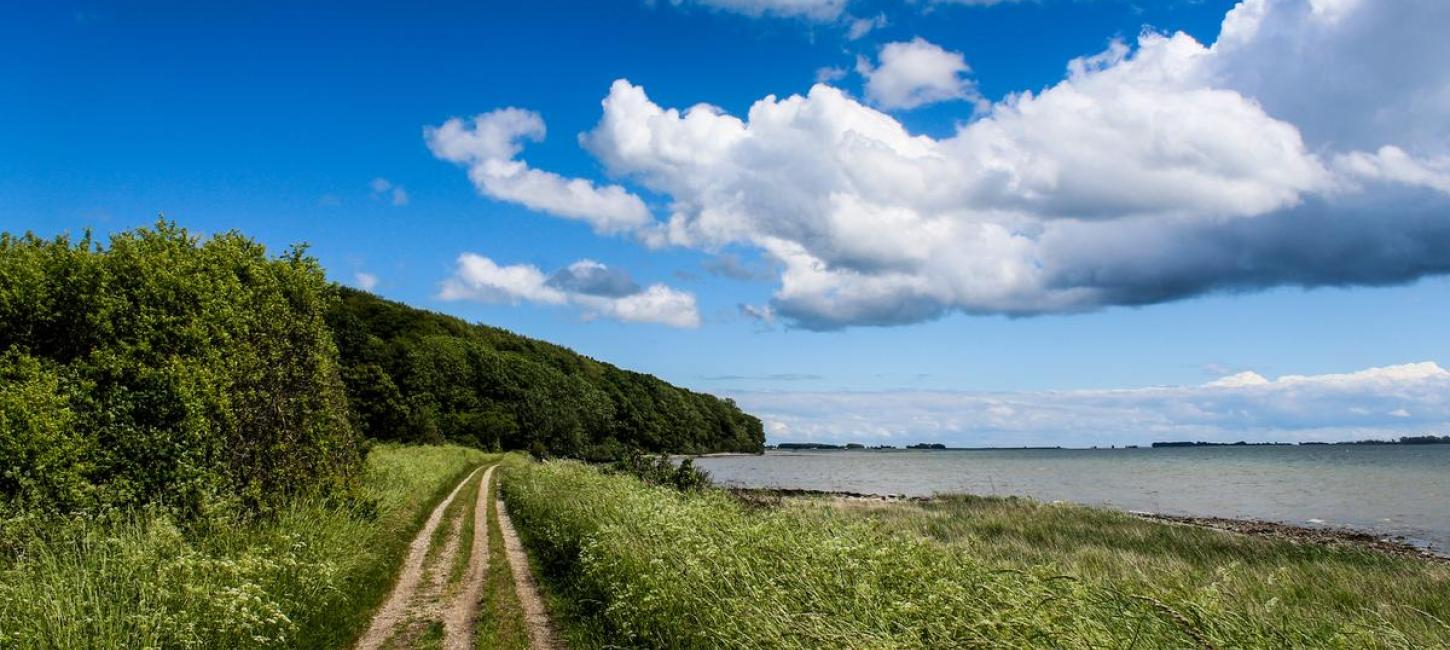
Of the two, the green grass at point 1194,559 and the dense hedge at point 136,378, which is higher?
the dense hedge at point 136,378

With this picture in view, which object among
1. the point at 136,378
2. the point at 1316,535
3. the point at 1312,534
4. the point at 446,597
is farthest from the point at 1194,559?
the point at 136,378

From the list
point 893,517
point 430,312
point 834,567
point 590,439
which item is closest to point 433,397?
point 590,439

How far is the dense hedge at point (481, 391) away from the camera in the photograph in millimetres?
78750

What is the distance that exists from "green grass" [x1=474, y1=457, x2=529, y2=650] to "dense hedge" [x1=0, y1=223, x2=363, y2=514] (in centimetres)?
486

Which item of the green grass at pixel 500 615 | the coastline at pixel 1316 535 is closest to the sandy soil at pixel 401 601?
the green grass at pixel 500 615

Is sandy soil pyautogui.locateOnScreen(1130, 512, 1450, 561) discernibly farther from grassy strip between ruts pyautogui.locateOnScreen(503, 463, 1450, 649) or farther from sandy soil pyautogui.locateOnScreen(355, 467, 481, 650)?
sandy soil pyautogui.locateOnScreen(355, 467, 481, 650)

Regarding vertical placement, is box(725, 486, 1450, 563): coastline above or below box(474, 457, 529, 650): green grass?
below

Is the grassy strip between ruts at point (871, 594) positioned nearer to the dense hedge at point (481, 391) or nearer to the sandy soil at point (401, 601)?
the sandy soil at point (401, 601)

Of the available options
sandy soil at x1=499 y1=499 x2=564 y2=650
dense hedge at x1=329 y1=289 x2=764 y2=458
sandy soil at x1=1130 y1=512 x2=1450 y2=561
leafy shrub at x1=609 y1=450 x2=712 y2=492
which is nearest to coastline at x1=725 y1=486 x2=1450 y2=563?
sandy soil at x1=1130 y1=512 x2=1450 y2=561

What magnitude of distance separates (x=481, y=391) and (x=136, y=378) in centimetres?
9761

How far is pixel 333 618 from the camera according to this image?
12.1 m

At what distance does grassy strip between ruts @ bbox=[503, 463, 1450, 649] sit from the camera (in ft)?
20.5

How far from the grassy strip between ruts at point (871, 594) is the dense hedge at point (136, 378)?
6.85 m

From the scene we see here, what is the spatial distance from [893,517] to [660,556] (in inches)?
917
